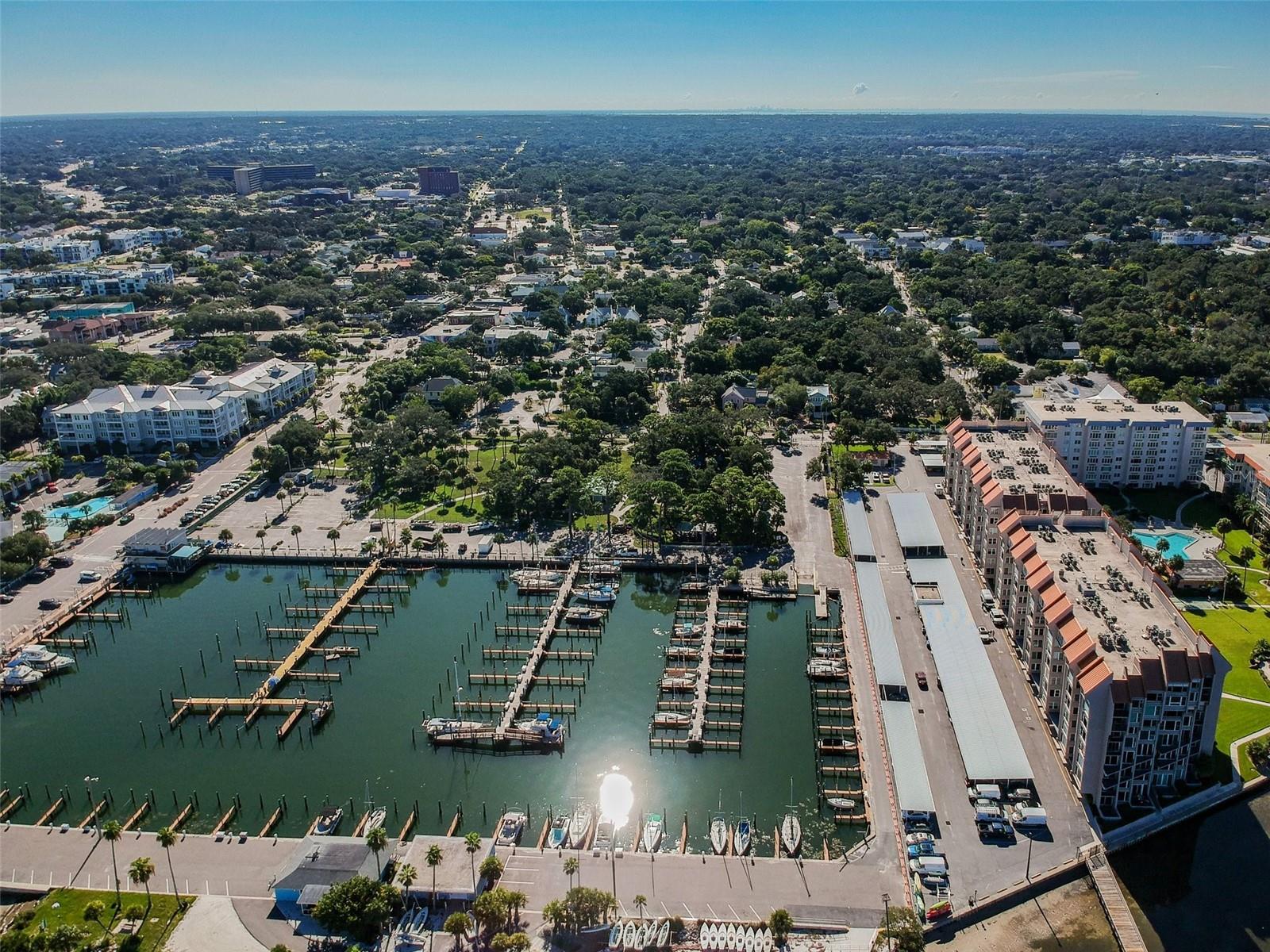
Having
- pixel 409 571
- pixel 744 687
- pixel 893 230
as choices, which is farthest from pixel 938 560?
pixel 893 230

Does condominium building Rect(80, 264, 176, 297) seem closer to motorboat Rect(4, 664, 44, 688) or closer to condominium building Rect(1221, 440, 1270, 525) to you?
motorboat Rect(4, 664, 44, 688)

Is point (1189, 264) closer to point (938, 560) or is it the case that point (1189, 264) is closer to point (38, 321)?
point (938, 560)

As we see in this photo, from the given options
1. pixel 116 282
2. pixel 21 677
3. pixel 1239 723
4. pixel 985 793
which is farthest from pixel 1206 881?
pixel 116 282

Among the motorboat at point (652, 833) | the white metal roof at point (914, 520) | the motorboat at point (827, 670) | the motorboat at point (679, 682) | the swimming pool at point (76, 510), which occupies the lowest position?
the motorboat at point (652, 833)

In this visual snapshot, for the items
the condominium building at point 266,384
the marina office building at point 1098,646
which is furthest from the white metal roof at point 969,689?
the condominium building at point 266,384

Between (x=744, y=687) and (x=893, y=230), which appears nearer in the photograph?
(x=744, y=687)

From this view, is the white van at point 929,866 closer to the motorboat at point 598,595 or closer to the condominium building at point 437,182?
the motorboat at point 598,595
